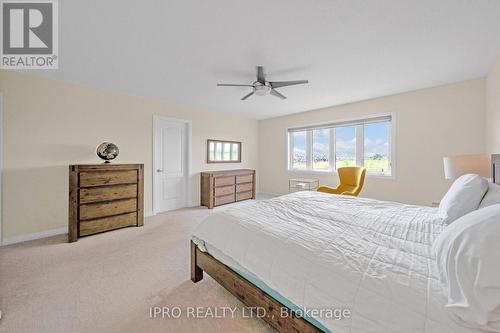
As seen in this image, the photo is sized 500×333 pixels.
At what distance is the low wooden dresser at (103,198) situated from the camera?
2.81 metres

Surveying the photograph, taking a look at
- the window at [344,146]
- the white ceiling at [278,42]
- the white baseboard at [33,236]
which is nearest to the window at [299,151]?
the window at [344,146]

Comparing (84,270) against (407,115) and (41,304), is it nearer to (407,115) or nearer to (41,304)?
(41,304)

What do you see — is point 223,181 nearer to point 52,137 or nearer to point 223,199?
point 223,199

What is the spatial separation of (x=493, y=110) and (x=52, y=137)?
626 cm

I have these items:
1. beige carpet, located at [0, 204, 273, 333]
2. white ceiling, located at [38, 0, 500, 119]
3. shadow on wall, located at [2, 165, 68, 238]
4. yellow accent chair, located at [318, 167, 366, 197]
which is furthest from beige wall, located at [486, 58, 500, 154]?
shadow on wall, located at [2, 165, 68, 238]

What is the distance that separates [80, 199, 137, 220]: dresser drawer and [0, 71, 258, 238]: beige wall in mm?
619

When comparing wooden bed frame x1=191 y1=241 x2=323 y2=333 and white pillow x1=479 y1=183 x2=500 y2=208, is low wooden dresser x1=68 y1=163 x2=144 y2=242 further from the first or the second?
white pillow x1=479 y1=183 x2=500 y2=208

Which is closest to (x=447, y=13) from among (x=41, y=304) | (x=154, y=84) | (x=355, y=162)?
(x=355, y=162)

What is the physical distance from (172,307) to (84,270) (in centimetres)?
121

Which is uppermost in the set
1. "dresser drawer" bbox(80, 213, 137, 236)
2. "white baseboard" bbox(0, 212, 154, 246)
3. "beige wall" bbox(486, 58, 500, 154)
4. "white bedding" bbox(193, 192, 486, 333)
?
"beige wall" bbox(486, 58, 500, 154)

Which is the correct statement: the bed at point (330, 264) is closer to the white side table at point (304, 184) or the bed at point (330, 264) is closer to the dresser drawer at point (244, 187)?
the white side table at point (304, 184)

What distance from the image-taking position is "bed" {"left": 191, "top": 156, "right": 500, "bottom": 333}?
81 cm

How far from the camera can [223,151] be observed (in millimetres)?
5520

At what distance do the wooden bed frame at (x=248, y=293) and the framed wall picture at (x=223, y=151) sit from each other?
3.49 m
